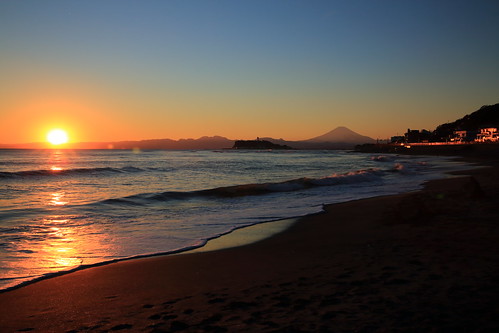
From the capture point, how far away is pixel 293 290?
5137 mm

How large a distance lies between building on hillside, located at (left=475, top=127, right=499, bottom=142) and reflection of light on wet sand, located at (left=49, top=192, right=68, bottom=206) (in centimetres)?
14064

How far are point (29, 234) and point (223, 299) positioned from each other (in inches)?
280

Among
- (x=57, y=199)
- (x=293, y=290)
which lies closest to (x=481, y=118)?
(x=57, y=199)

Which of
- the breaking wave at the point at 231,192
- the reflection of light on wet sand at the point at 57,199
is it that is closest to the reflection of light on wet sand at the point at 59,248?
the reflection of light on wet sand at the point at 57,199

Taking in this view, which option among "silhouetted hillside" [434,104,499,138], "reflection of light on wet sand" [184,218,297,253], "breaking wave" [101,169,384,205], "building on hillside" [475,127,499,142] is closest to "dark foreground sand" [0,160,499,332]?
"reflection of light on wet sand" [184,218,297,253]

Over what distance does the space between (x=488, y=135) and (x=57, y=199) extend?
151030 millimetres

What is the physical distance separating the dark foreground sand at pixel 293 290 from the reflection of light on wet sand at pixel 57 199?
1007 cm

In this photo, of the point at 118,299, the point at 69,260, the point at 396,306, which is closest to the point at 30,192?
the point at 69,260

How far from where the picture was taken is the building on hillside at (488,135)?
423ft

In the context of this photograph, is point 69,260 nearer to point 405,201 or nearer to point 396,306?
point 396,306

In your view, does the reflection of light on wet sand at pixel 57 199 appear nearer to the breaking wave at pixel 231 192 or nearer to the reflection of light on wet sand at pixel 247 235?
the breaking wave at pixel 231 192

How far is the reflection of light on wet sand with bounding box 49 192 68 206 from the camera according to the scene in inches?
616

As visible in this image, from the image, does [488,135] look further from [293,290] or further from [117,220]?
[293,290]

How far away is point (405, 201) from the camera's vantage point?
1440cm
